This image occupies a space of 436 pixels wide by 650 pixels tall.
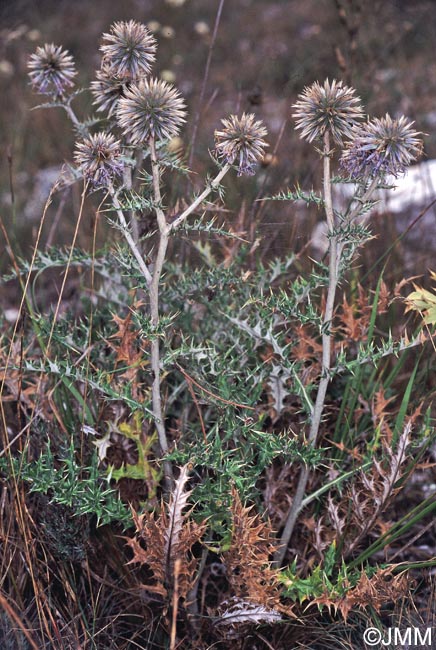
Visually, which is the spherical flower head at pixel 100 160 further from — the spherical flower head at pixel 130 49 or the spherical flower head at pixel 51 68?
the spherical flower head at pixel 51 68

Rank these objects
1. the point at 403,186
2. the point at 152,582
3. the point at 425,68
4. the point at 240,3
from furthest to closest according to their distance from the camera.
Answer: the point at 240,3, the point at 425,68, the point at 403,186, the point at 152,582

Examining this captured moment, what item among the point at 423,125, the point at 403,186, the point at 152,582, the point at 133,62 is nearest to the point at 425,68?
the point at 423,125

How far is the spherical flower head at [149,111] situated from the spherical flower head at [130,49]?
13 centimetres

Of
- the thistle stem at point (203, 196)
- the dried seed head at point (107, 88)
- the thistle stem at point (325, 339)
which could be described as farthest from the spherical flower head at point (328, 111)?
the dried seed head at point (107, 88)

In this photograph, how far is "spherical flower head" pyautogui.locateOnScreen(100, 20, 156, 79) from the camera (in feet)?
5.22

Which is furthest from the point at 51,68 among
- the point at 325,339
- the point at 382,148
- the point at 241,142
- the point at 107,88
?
the point at 325,339

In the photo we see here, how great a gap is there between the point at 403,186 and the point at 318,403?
2.42m

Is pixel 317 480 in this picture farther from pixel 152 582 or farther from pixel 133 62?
pixel 133 62

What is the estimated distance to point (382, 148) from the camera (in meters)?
1.47

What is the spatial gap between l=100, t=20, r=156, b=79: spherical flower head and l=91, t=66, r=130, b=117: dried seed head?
0.10ft

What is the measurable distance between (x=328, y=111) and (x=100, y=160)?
0.54 m

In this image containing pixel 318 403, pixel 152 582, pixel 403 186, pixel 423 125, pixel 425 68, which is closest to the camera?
pixel 318 403

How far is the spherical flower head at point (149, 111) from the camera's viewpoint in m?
1.48

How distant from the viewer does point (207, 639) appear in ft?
5.92
